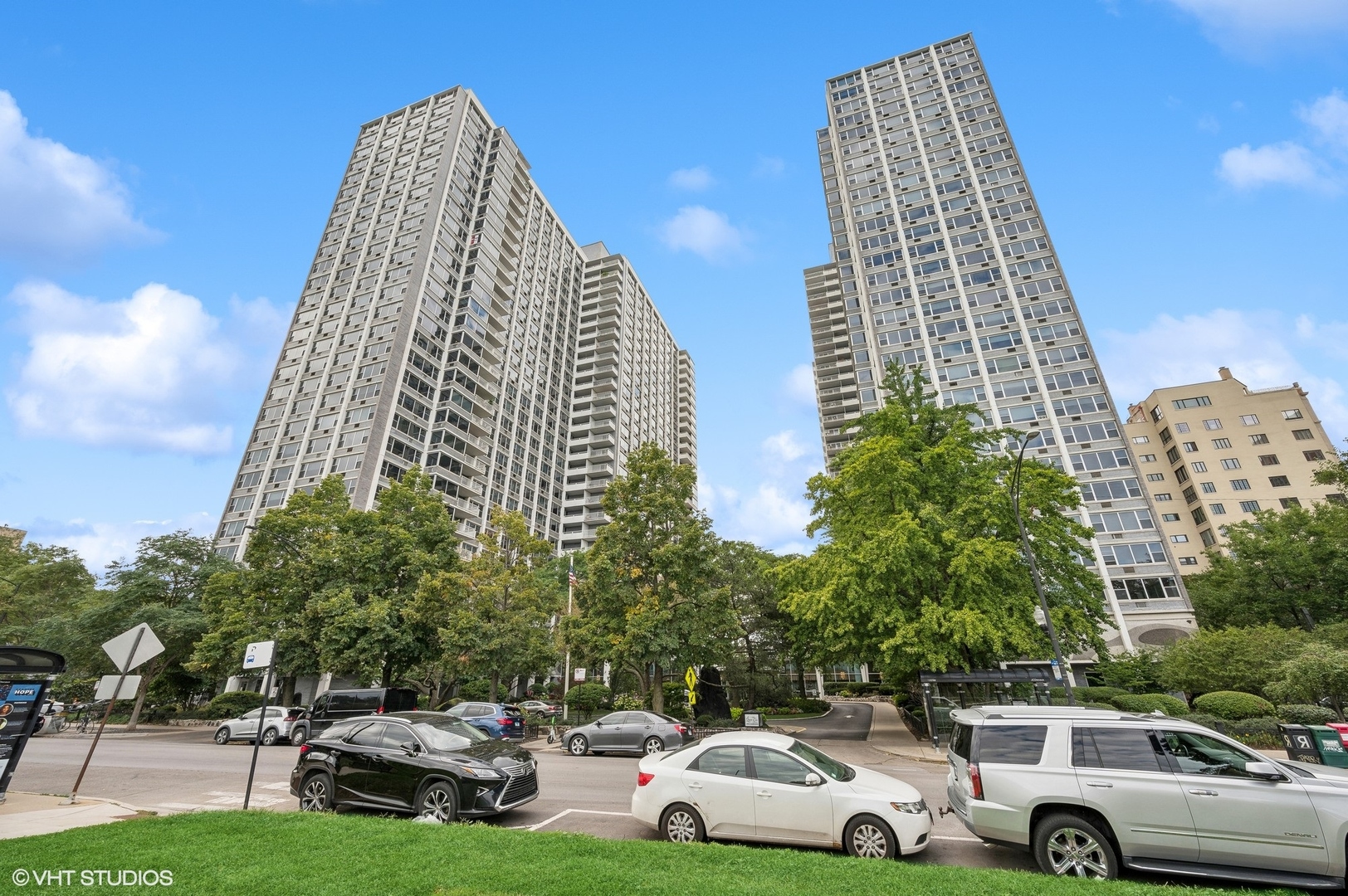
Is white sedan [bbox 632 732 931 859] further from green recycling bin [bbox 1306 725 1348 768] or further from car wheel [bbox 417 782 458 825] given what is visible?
green recycling bin [bbox 1306 725 1348 768]

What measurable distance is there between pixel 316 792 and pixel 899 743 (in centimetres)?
2109

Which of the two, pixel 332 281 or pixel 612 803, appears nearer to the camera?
pixel 612 803

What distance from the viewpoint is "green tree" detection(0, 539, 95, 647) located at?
46.0 meters

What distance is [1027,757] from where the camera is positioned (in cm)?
724

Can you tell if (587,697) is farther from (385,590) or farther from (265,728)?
(265,728)

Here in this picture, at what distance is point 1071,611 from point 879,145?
64902mm

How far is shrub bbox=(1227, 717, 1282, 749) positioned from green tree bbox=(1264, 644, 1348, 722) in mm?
3036

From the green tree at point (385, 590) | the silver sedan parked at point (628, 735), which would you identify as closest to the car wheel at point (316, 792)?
the silver sedan parked at point (628, 735)

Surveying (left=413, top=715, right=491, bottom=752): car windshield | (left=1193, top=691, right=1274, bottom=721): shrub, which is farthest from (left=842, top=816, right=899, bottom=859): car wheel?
(left=1193, top=691, right=1274, bottom=721): shrub

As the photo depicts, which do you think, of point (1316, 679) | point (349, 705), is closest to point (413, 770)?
point (349, 705)

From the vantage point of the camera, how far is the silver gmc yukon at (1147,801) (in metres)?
6.12

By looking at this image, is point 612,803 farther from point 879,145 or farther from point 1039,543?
point 879,145

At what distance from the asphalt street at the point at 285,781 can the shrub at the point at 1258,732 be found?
32.9 feet

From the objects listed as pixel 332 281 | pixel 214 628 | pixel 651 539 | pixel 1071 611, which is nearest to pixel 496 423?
pixel 332 281
